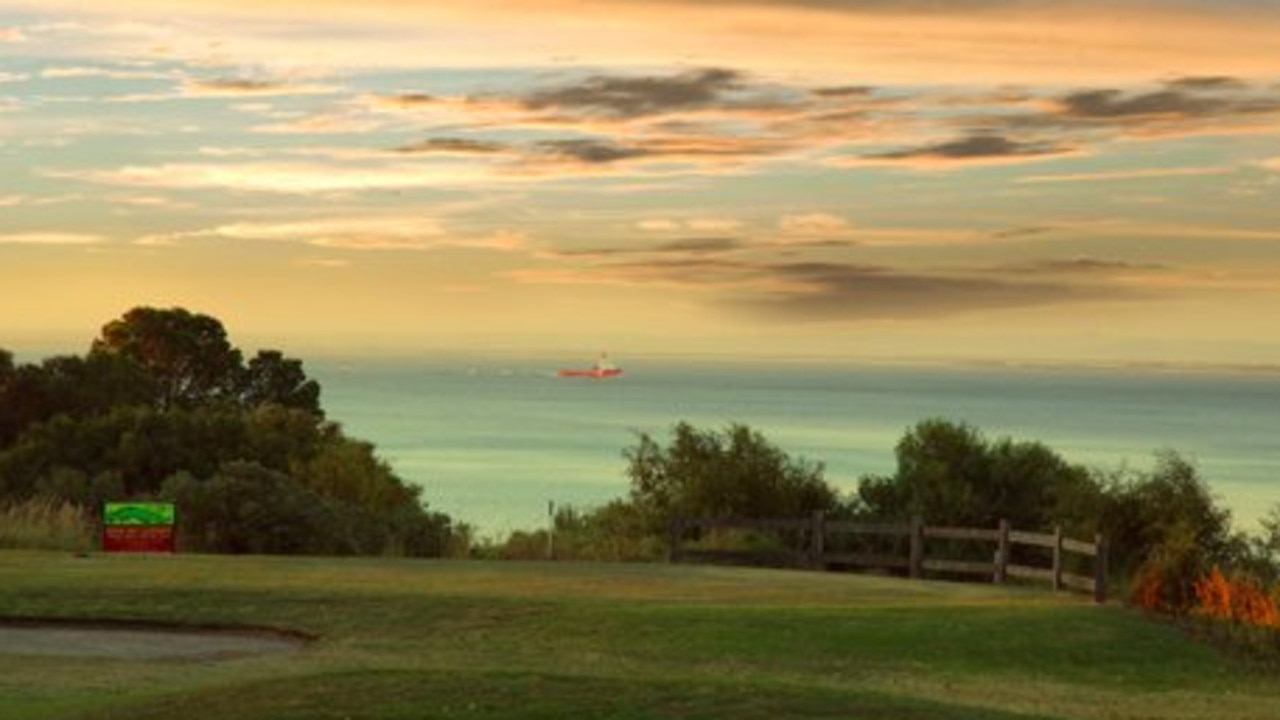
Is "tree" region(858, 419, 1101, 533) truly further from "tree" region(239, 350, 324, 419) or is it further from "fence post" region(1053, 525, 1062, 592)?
"tree" region(239, 350, 324, 419)

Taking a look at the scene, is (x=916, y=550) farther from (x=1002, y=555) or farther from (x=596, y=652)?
(x=596, y=652)

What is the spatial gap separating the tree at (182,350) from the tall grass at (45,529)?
4431 cm

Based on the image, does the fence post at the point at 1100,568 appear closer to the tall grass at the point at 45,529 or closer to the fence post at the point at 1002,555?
the fence post at the point at 1002,555

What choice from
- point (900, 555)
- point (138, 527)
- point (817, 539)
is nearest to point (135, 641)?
point (138, 527)

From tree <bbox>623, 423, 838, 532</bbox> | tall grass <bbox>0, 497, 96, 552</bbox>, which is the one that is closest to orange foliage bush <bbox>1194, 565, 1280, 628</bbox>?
tree <bbox>623, 423, 838, 532</bbox>

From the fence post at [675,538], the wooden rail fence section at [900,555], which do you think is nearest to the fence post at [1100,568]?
the wooden rail fence section at [900,555]

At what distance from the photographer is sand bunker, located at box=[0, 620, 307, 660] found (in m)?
29.8

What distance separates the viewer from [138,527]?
4666cm

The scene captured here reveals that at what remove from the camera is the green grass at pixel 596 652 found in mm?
21125

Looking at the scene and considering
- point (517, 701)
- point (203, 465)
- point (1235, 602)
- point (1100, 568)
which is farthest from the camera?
point (203, 465)

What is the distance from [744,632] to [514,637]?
338 cm

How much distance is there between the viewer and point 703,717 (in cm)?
1986

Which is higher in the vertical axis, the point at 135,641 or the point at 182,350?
the point at 182,350

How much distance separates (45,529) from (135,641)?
17953mm
